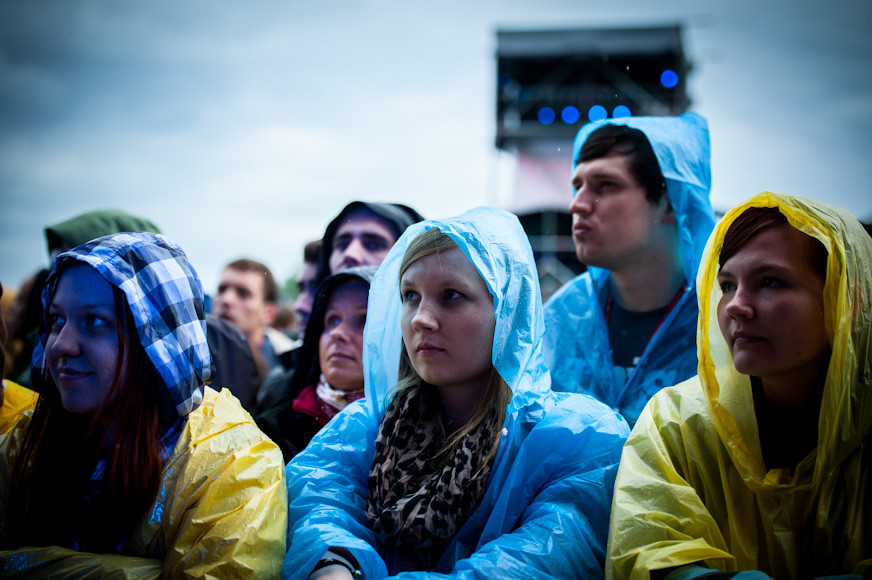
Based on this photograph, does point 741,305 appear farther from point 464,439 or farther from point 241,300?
point 241,300

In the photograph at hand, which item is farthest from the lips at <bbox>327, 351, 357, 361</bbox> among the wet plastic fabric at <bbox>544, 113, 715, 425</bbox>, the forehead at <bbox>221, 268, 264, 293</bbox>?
the forehead at <bbox>221, 268, 264, 293</bbox>

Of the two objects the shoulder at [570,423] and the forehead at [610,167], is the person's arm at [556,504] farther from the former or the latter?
the forehead at [610,167]

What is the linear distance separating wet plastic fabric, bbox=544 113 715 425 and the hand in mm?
1339

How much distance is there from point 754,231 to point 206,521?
5.56ft

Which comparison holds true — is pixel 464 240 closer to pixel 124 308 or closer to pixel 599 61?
pixel 124 308

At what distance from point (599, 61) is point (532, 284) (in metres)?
8.62

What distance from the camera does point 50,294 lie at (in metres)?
1.86

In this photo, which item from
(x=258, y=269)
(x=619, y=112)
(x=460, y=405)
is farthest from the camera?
(x=258, y=269)

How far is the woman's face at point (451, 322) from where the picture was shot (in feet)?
5.79

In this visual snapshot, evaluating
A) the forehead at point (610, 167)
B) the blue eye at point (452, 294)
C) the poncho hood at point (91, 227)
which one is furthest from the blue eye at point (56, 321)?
the forehead at point (610, 167)

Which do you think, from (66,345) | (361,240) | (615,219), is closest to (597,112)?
(615,219)

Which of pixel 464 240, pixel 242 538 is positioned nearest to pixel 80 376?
pixel 242 538

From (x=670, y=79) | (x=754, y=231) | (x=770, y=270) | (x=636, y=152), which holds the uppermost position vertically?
(x=670, y=79)

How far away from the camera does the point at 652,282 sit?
2684 millimetres
